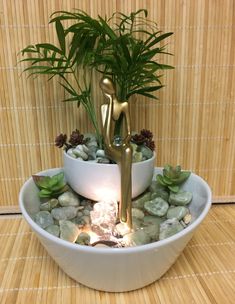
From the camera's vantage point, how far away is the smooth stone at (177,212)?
629 mm

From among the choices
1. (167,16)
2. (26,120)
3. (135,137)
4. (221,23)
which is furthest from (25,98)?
(221,23)

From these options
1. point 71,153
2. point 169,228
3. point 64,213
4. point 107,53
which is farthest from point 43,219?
point 107,53

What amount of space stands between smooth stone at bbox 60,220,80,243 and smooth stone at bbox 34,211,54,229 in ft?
0.10

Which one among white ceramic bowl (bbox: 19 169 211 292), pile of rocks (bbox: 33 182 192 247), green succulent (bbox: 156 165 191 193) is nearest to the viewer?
white ceramic bowl (bbox: 19 169 211 292)

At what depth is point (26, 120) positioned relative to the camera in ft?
2.54

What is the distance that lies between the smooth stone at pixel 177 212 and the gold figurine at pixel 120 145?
107 millimetres

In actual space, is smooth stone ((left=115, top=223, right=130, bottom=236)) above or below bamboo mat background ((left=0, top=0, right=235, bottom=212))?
below

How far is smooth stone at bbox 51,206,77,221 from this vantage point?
24.6 inches

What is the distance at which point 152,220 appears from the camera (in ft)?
2.08

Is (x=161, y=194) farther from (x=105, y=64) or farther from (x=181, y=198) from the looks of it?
(x=105, y=64)

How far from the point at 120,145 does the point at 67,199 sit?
177 mm

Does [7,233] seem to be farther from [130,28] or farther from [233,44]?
[233,44]

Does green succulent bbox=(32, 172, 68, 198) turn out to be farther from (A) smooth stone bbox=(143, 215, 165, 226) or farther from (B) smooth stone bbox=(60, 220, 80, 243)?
(A) smooth stone bbox=(143, 215, 165, 226)

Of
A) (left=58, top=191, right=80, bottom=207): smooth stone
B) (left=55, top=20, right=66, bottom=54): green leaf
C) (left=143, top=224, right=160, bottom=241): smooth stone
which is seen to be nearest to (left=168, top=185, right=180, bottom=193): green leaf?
(left=143, top=224, right=160, bottom=241): smooth stone
